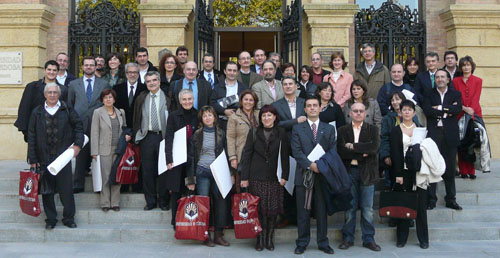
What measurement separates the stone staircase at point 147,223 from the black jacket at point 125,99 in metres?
1.21

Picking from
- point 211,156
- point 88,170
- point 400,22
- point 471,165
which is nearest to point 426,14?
point 400,22

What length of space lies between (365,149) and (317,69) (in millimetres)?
2511

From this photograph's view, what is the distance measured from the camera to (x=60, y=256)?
5.78m

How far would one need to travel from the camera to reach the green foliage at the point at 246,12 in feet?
55.9

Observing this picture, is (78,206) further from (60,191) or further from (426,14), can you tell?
(426,14)

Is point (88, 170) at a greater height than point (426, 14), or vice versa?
point (426, 14)

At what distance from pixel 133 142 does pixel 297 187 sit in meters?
2.62

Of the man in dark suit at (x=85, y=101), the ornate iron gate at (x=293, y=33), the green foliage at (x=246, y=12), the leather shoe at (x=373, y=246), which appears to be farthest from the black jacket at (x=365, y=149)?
the green foliage at (x=246, y=12)

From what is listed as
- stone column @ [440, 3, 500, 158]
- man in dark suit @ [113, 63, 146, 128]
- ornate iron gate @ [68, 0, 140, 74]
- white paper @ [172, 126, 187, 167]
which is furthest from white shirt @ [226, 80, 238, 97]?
stone column @ [440, 3, 500, 158]

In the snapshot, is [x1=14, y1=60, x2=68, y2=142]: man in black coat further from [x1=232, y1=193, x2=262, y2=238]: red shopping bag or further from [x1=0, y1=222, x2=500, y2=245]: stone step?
[x1=232, y1=193, x2=262, y2=238]: red shopping bag

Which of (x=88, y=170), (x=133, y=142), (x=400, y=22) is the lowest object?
(x=88, y=170)

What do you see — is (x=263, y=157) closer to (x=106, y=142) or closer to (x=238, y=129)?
(x=238, y=129)

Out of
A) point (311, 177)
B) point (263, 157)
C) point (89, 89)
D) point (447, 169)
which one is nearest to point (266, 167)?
point (263, 157)

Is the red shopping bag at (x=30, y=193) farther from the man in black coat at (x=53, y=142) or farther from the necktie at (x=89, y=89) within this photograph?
the necktie at (x=89, y=89)
